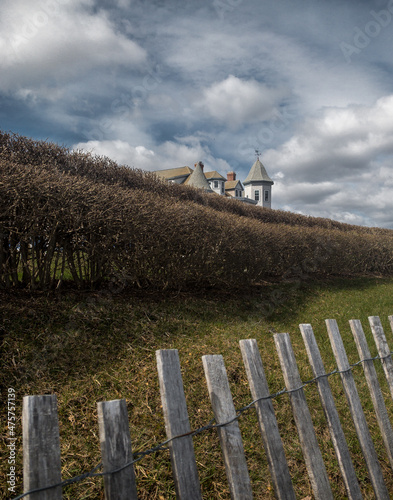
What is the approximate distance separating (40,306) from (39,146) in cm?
452

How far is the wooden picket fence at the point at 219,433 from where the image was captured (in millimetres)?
1257

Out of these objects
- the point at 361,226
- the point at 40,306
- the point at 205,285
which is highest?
the point at 361,226

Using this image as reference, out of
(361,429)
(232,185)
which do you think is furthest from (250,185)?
(361,429)

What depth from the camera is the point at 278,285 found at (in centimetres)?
873

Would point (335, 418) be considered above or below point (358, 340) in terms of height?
below

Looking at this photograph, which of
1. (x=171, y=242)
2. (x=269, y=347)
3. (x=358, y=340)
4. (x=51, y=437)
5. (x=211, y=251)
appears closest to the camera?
(x=51, y=437)

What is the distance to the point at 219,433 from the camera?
1.67 meters

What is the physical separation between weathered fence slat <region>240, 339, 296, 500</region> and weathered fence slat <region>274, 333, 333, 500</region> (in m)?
0.24

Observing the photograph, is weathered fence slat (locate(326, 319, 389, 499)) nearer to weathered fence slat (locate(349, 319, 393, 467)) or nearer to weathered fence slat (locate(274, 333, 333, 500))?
weathered fence slat (locate(349, 319, 393, 467))

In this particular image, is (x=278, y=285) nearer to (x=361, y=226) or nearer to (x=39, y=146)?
(x=39, y=146)

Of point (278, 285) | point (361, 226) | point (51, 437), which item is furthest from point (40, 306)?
point (361, 226)

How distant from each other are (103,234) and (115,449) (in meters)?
4.23

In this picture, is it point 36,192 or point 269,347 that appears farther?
point 269,347

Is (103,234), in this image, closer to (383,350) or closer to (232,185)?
(383,350)
